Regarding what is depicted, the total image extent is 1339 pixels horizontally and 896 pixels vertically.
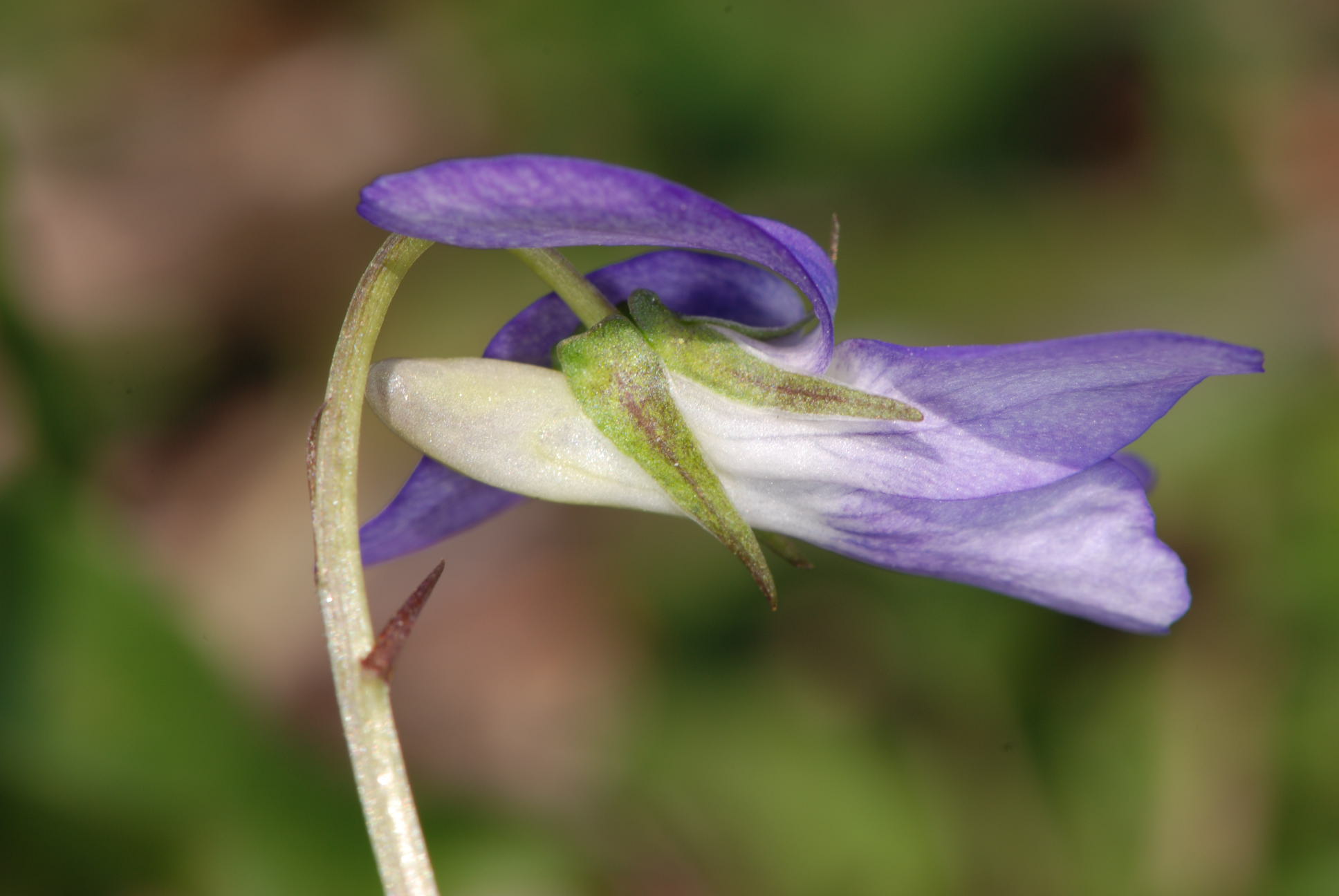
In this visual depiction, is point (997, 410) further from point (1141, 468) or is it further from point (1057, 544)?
point (1141, 468)

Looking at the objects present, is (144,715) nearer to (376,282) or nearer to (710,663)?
(710,663)

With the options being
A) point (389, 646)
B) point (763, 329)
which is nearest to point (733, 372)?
point (763, 329)

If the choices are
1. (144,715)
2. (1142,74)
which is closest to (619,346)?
(144,715)

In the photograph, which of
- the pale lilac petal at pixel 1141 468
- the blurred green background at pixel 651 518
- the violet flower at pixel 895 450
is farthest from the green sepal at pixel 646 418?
the blurred green background at pixel 651 518

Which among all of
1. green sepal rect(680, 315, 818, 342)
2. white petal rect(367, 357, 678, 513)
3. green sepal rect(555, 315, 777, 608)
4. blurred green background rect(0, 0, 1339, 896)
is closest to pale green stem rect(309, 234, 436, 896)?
white petal rect(367, 357, 678, 513)

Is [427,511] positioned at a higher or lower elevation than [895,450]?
lower

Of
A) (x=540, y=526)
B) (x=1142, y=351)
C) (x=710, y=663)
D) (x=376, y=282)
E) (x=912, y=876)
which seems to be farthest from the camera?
(x=540, y=526)
